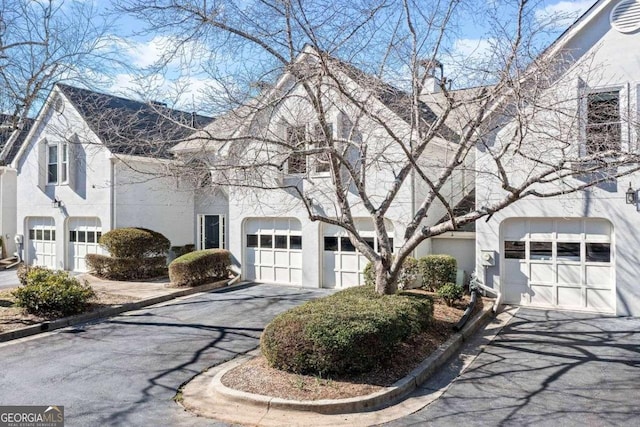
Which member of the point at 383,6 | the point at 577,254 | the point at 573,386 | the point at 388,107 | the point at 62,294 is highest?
the point at 383,6

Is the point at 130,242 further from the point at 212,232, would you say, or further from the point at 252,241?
the point at 252,241

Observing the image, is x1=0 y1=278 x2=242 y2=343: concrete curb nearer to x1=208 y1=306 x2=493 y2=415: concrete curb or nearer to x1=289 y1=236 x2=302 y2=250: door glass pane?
x1=289 y1=236 x2=302 y2=250: door glass pane

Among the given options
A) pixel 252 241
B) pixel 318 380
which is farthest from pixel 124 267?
pixel 318 380

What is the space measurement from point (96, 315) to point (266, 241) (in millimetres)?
6470

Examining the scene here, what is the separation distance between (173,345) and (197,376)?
1.94 m

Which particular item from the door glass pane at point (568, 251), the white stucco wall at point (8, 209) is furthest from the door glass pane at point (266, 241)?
the white stucco wall at point (8, 209)

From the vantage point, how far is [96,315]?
39.8 ft

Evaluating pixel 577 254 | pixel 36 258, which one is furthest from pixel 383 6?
pixel 36 258

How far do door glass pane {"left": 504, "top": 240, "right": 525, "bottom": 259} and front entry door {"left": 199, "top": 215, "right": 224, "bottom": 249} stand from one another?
11.5 meters

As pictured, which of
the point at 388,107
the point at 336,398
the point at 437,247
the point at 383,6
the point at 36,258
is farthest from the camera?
the point at 36,258

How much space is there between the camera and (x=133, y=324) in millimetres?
11414

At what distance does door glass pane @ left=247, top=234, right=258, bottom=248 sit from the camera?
57.1 feet

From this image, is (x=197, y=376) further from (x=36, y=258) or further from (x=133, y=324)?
(x=36, y=258)

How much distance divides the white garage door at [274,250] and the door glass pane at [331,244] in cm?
98
